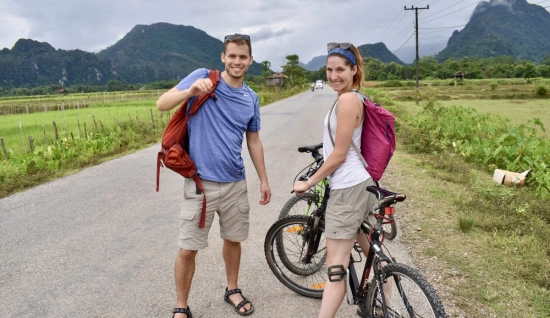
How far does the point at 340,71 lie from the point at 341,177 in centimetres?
58

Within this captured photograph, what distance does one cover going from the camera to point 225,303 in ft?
9.94

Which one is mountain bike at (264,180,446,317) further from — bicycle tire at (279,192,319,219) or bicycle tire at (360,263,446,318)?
bicycle tire at (279,192,319,219)

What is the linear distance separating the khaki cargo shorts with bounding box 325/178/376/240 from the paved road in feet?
3.02

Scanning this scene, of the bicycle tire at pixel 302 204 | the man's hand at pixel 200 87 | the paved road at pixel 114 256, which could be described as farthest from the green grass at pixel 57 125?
the man's hand at pixel 200 87

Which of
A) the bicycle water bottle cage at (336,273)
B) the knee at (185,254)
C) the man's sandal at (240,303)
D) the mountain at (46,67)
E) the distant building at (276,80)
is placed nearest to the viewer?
the bicycle water bottle cage at (336,273)

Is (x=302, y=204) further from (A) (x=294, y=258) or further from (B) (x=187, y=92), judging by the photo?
(B) (x=187, y=92)

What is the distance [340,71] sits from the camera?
86.1 inches

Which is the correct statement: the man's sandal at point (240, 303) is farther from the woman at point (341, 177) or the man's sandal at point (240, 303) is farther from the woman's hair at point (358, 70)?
the woman's hair at point (358, 70)

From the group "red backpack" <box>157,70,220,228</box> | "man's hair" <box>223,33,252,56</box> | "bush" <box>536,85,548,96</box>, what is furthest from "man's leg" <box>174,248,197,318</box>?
"bush" <box>536,85,548,96</box>

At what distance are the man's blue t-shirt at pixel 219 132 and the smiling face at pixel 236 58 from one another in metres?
0.10

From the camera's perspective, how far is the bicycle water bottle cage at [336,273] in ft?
7.47

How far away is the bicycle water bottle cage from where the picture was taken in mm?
2277

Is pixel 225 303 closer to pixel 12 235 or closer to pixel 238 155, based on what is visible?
pixel 238 155

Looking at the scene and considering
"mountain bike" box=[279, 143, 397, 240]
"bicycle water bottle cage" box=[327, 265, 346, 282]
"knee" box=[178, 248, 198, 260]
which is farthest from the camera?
"mountain bike" box=[279, 143, 397, 240]
